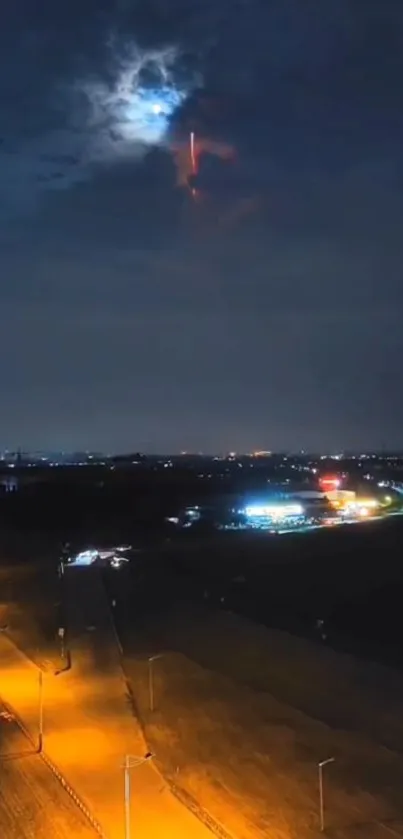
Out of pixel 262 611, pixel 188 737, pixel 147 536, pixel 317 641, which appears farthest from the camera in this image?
pixel 147 536

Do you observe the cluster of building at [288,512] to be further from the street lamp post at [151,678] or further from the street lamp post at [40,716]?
the street lamp post at [40,716]

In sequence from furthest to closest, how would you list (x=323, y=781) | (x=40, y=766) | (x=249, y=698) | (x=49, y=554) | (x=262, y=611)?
(x=49, y=554), (x=262, y=611), (x=249, y=698), (x=40, y=766), (x=323, y=781)

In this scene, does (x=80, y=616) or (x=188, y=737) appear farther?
(x=80, y=616)

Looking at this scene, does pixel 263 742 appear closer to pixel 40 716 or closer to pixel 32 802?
pixel 32 802

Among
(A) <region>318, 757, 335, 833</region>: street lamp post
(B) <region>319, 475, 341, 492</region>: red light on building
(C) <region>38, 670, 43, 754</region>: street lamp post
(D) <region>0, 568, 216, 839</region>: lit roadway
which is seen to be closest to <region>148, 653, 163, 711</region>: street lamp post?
(D) <region>0, 568, 216, 839</region>: lit roadway

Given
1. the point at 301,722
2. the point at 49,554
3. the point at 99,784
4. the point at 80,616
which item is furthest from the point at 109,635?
the point at 49,554

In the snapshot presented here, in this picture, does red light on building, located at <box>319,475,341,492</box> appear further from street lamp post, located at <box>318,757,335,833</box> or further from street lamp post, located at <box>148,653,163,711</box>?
street lamp post, located at <box>318,757,335,833</box>

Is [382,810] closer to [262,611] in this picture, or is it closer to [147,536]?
[262,611]
